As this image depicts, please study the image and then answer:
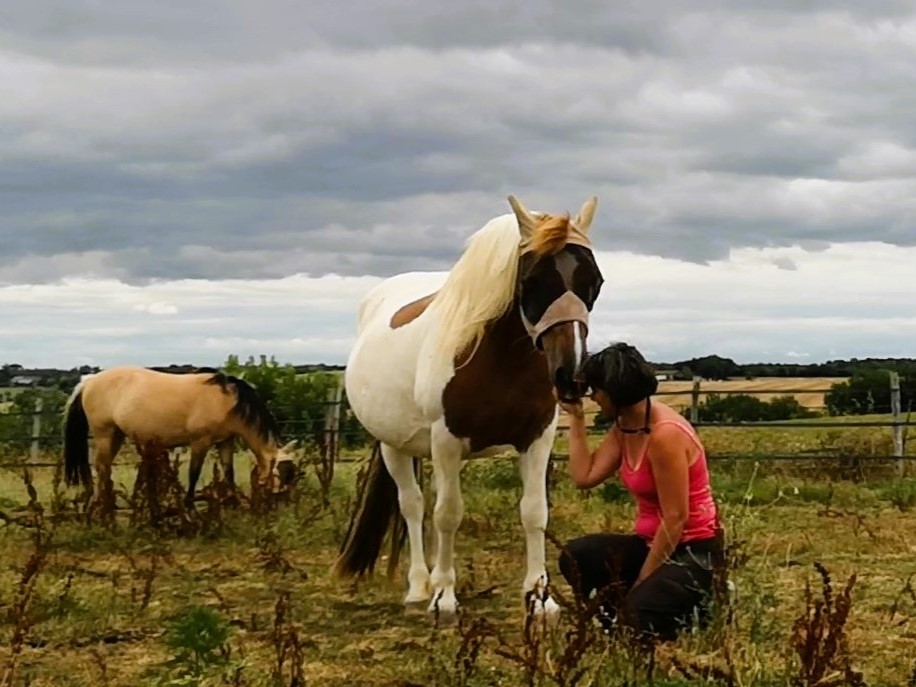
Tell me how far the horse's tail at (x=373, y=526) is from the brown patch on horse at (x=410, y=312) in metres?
0.72

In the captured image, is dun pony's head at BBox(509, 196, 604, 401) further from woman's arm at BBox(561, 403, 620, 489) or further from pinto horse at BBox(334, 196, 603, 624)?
woman's arm at BBox(561, 403, 620, 489)

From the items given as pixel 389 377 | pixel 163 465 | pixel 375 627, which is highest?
pixel 389 377

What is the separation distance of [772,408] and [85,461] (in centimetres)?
1000

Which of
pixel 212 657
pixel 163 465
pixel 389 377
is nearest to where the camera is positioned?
pixel 212 657

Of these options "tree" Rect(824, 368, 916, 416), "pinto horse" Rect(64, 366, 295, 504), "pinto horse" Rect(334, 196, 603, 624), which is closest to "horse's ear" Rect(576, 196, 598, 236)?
"pinto horse" Rect(334, 196, 603, 624)

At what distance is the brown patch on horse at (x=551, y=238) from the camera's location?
448 cm

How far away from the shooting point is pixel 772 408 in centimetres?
1625

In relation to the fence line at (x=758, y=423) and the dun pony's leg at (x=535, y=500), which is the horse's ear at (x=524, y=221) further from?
the fence line at (x=758, y=423)

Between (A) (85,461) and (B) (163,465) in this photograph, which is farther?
(A) (85,461)

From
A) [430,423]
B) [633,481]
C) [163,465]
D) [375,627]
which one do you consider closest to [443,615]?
[375,627]

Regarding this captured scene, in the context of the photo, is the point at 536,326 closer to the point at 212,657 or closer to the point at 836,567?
the point at 212,657

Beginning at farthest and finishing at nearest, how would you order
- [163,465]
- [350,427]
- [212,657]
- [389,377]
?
[350,427] → [163,465] → [389,377] → [212,657]

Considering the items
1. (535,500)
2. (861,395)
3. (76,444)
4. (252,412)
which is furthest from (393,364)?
(861,395)

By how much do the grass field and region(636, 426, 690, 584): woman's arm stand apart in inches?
9.2
